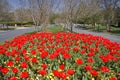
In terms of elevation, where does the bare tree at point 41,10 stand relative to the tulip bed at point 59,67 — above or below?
above

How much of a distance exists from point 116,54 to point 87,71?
5.30 feet

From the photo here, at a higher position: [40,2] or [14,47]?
[40,2]

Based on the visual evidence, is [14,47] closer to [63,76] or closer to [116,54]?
[116,54]

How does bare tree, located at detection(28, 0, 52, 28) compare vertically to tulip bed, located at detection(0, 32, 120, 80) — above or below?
above

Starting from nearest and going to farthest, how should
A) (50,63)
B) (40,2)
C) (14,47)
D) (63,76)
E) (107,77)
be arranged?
(63,76) < (107,77) < (50,63) < (14,47) < (40,2)

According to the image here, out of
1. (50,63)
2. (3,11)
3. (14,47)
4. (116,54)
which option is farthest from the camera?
(3,11)

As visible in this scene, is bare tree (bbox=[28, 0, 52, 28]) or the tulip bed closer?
the tulip bed

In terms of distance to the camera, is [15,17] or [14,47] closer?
[14,47]

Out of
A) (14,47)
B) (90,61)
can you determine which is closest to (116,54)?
(90,61)

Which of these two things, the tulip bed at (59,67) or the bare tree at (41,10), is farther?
the bare tree at (41,10)

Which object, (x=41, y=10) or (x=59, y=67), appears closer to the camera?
(x=59, y=67)

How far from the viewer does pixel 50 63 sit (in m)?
4.59

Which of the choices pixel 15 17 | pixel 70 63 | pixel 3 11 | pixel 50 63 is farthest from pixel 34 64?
pixel 15 17

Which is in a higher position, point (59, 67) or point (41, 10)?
point (41, 10)
